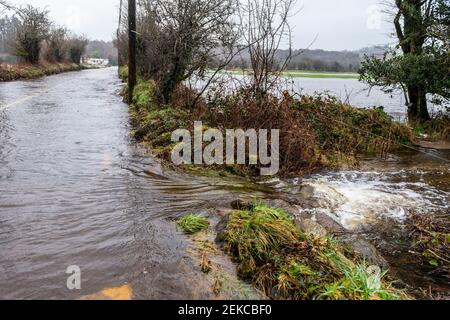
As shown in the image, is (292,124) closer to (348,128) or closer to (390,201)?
(390,201)

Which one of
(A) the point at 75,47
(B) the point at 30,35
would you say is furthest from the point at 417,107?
(A) the point at 75,47

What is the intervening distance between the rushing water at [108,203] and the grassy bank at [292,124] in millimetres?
626

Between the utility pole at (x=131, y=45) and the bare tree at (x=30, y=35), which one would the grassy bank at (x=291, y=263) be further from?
the bare tree at (x=30, y=35)

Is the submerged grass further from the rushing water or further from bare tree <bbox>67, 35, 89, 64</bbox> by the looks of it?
bare tree <bbox>67, 35, 89, 64</bbox>

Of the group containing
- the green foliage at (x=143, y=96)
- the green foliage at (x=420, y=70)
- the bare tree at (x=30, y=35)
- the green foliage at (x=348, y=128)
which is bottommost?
the green foliage at (x=348, y=128)

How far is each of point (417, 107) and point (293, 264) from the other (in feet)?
47.9

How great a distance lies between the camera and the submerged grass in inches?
140

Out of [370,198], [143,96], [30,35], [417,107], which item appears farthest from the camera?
[30,35]

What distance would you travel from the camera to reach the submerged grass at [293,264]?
140 inches

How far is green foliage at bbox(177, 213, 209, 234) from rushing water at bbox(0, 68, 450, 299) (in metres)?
0.17

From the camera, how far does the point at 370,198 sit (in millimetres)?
7453

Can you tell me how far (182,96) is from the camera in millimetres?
14055

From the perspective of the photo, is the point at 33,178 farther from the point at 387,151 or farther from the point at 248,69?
the point at 387,151

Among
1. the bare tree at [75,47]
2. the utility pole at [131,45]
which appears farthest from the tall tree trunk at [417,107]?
the bare tree at [75,47]
